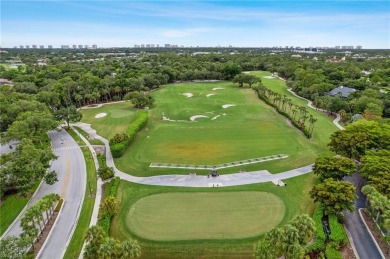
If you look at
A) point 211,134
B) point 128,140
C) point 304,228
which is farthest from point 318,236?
point 128,140

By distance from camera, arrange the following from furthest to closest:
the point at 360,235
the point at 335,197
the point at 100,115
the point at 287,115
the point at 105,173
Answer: the point at 100,115
the point at 287,115
the point at 105,173
the point at 335,197
the point at 360,235

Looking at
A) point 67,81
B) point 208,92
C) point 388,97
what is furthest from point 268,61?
point 67,81

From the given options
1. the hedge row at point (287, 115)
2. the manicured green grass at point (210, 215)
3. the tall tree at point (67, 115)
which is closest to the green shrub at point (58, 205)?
the manicured green grass at point (210, 215)

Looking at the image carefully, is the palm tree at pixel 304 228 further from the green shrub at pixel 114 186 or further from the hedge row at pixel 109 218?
the green shrub at pixel 114 186

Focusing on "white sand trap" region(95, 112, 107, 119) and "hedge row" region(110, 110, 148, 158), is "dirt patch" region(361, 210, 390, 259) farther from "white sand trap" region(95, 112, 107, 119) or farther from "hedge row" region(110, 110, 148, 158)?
"white sand trap" region(95, 112, 107, 119)

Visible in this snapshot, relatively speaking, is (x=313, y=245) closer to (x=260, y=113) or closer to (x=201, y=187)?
(x=201, y=187)

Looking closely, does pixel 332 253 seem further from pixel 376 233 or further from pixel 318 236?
pixel 376 233
